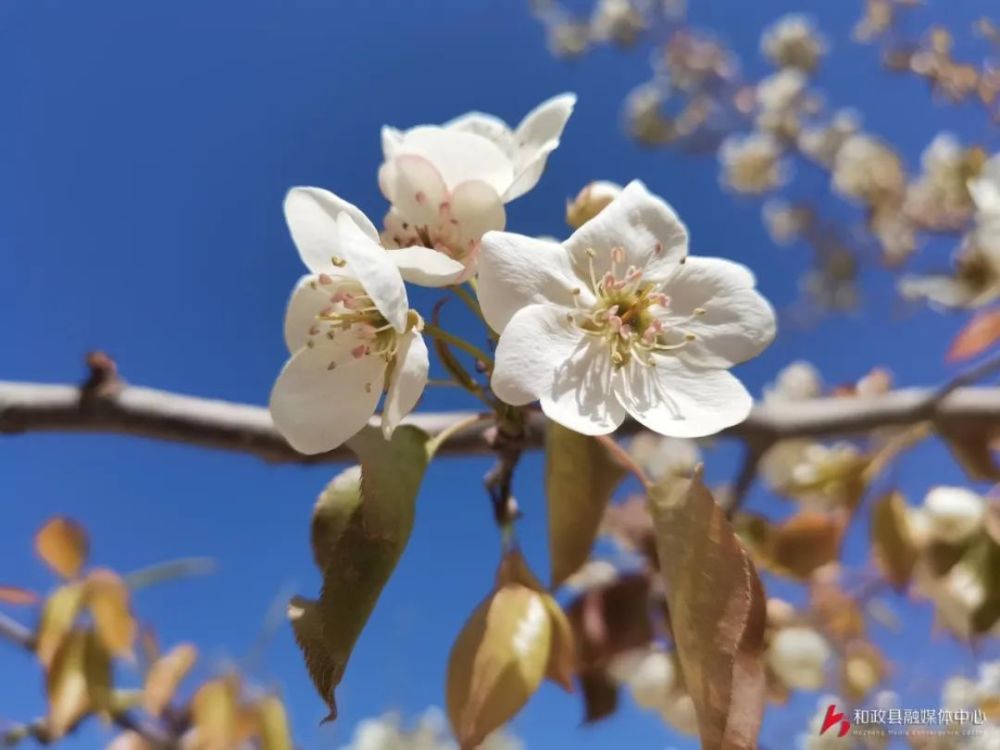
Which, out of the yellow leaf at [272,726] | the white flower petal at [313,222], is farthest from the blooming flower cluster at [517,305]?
the yellow leaf at [272,726]

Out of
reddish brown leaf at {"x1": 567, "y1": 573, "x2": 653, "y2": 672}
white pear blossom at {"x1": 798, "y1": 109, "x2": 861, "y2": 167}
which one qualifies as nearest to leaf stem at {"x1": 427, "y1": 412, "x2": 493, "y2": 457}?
reddish brown leaf at {"x1": 567, "y1": 573, "x2": 653, "y2": 672}

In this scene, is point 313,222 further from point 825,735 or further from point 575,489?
point 825,735

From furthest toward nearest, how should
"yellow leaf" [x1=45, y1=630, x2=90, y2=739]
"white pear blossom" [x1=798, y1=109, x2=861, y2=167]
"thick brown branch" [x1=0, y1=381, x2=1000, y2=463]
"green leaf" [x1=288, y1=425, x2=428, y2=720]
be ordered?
"white pear blossom" [x1=798, y1=109, x2=861, y2=167] < "yellow leaf" [x1=45, y1=630, x2=90, y2=739] < "thick brown branch" [x1=0, y1=381, x2=1000, y2=463] < "green leaf" [x1=288, y1=425, x2=428, y2=720]

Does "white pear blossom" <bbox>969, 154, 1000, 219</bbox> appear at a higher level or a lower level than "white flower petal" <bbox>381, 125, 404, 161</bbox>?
lower

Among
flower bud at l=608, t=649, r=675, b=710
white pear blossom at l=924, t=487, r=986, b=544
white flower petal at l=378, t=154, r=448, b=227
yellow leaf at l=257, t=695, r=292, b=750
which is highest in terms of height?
white flower petal at l=378, t=154, r=448, b=227

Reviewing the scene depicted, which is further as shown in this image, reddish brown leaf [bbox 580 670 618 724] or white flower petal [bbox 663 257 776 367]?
reddish brown leaf [bbox 580 670 618 724]

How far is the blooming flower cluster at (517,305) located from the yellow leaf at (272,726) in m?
0.53

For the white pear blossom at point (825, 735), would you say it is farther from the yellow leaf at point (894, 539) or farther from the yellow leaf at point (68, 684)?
the yellow leaf at point (68, 684)

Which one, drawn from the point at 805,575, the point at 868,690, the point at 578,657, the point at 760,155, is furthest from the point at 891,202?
the point at 578,657

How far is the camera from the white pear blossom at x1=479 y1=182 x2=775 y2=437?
40cm

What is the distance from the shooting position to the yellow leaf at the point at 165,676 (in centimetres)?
84

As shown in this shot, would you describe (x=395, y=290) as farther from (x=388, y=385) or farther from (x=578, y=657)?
(x=578, y=657)

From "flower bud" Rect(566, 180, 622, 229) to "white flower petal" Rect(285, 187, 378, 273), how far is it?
18 cm

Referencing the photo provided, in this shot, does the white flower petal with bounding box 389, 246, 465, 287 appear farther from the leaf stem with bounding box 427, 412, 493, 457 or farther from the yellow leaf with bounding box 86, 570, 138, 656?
the yellow leaf with bounding box 86, 570, 138, 656
